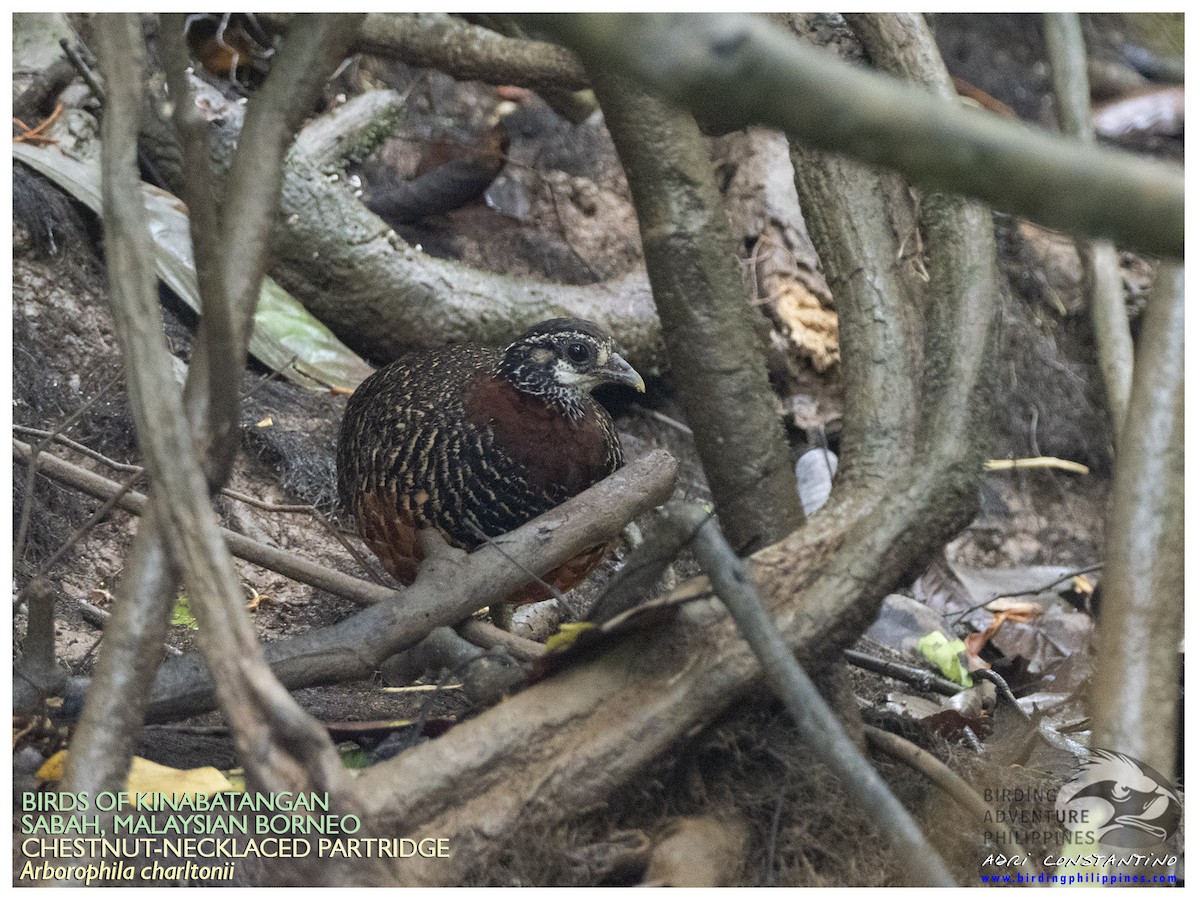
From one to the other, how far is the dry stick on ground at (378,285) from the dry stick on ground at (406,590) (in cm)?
199

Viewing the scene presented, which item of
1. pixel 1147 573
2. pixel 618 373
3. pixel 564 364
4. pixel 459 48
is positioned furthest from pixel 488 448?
pixel 459 48

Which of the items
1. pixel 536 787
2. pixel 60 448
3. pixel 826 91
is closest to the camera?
pixel 826 91

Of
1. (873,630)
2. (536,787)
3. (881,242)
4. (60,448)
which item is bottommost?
(873,630)

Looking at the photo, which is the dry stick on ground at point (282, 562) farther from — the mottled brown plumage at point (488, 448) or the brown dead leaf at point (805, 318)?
the brown dead leaf at point (805, 318)

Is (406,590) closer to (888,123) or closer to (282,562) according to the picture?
(282,562)

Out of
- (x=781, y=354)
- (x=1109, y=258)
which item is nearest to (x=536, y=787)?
(x=1109, y=258)

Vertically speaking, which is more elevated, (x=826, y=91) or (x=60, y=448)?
(x=826, y=91)

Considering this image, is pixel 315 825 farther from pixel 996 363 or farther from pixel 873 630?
pixel 873 630

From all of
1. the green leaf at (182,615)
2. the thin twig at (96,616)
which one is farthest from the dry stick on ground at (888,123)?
the green leaf at (182,615)

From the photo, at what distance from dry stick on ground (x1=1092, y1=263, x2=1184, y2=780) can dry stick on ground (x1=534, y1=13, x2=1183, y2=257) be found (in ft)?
2.09

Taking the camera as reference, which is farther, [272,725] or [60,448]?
[60,448]

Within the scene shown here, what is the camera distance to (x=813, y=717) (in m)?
1.94

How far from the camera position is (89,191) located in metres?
4.95
